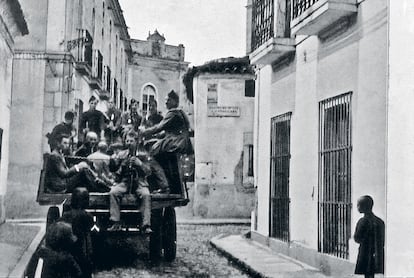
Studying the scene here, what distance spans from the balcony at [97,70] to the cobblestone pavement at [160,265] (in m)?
2.14

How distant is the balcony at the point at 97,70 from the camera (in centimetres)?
867

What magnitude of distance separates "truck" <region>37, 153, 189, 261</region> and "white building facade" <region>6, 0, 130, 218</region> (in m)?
1.04

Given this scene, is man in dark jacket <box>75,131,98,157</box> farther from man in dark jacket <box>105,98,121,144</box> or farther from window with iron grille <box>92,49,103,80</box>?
window with iron grille <box>92,49,103,80</box>

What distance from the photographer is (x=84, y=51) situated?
9.98m

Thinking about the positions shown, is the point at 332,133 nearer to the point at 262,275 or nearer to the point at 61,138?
the point at 262,275

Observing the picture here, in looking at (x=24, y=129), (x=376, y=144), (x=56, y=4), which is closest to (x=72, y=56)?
(x=56, y=4)

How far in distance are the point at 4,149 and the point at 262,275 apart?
452 centimetres

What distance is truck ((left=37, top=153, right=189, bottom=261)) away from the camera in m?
6.80

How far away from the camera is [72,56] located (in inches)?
432

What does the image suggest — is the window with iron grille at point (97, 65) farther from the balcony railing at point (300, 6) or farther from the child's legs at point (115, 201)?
the balcony railing at point (300, 6)

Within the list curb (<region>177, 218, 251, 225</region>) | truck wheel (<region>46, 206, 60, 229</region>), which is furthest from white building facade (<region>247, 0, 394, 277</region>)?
curb (<region>177, 218, 251, 225</region>)

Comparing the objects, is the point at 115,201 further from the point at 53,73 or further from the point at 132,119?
the point at 53,73

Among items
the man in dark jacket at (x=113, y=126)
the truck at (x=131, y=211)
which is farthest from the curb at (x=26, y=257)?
the man in dark jacket at (x=113, y=126)

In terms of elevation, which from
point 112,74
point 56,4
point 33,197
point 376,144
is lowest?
point 33,197
